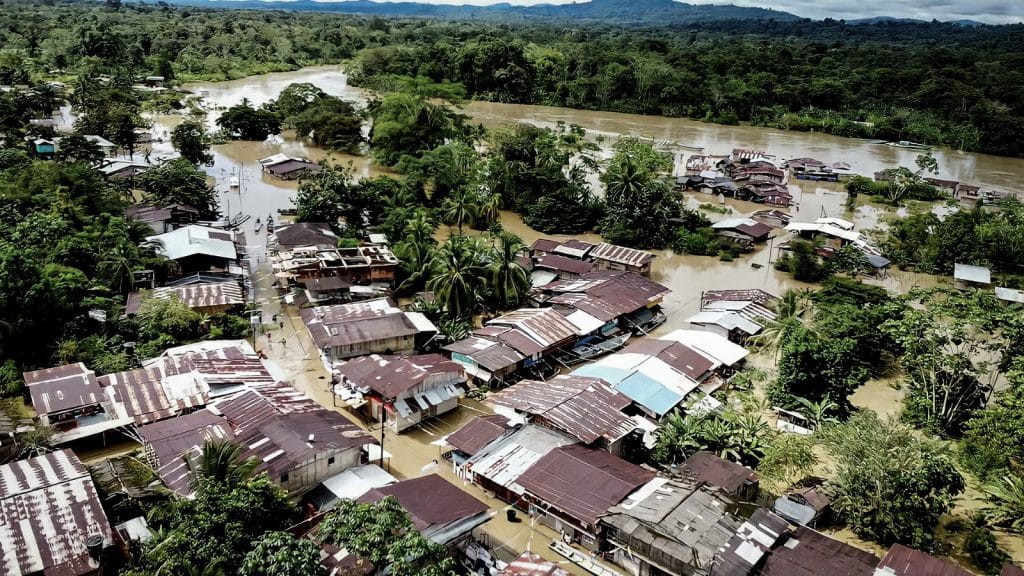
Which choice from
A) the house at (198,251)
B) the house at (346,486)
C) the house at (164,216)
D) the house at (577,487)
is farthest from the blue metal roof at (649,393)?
the house at (164,216)

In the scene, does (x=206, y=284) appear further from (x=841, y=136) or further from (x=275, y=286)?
(x=841, y=136)

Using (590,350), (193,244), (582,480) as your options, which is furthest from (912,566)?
(193,244)

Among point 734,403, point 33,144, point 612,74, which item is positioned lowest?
point 734,403

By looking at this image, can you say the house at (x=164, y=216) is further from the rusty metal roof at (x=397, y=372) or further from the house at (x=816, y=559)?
the house at (x=816, y=559)

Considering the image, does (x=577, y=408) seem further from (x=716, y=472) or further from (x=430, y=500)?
(x=430, y=500)

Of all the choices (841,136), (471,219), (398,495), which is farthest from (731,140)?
(398,495)
